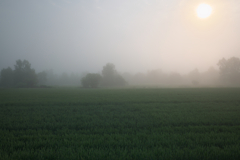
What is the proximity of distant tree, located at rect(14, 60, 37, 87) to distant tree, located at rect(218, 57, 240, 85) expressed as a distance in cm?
9966

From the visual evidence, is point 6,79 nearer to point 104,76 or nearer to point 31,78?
point 31,78

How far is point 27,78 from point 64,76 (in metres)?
72.7

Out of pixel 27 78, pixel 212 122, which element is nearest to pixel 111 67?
pixel 27 78

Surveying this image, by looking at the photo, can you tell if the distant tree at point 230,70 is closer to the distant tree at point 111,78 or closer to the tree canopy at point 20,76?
the distant tree at point 111,78

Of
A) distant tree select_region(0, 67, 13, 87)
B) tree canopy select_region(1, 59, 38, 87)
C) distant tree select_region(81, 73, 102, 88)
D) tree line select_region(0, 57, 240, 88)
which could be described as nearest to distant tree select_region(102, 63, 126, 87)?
tree line select_region(0, 57, 240, 88)

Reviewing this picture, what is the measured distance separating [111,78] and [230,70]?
6365 centimetres

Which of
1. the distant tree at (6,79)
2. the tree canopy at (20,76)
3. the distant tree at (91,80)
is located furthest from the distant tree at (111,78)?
the distant tree at (6,79)

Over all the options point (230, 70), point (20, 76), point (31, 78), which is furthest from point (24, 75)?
point (230, 70)

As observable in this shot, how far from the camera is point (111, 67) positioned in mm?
81125

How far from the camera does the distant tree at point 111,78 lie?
76.6 meters

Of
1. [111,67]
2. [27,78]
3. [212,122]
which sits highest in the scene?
[111,67]

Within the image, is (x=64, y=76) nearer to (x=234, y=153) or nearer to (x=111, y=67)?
(x=111, y=67)

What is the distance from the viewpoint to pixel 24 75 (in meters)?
69.3

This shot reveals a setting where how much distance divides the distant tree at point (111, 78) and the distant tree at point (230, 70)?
53682mm
